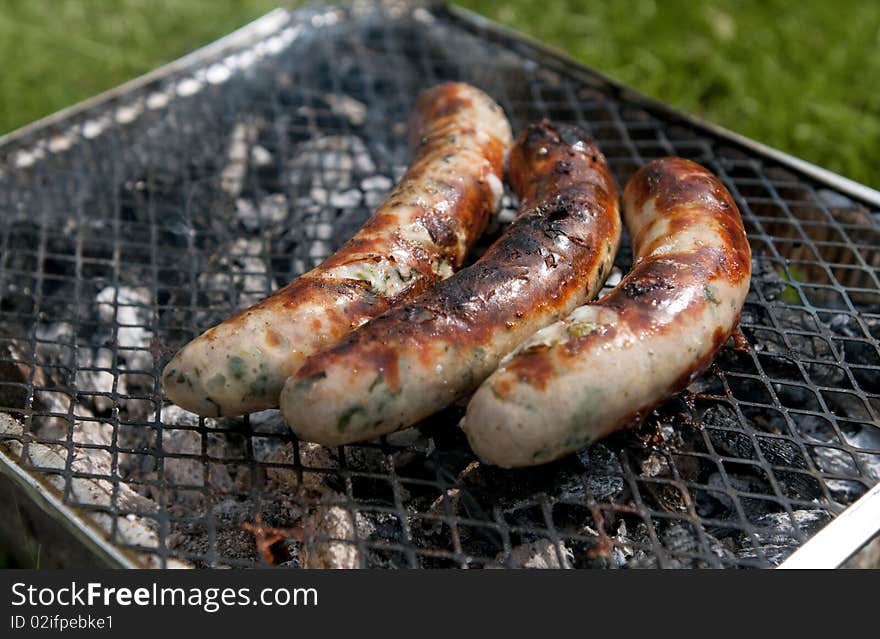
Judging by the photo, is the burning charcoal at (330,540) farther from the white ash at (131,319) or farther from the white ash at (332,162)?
the white ash at (332,162)

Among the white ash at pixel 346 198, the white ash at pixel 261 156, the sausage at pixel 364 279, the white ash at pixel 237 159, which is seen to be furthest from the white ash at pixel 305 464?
the white ash at pixel 261 156

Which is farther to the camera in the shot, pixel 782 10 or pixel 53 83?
pixel 782 10

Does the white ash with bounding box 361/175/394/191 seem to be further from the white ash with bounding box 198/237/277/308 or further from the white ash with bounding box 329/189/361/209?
the white ash with bounding box 198/237/277/308

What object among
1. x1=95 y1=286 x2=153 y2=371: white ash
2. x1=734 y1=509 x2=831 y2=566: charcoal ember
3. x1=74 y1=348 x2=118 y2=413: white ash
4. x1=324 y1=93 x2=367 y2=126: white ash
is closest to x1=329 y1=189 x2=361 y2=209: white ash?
x1=324 y1=93 x2=367 y2=126: white ash

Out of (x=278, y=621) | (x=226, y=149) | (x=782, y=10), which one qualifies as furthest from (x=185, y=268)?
(x=782, y=10)

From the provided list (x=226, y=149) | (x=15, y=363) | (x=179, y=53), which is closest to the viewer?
(x=15, y=363)

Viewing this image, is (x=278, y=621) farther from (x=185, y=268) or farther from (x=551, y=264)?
(x=185, y=268)

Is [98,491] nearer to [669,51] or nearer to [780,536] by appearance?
[780,536]
